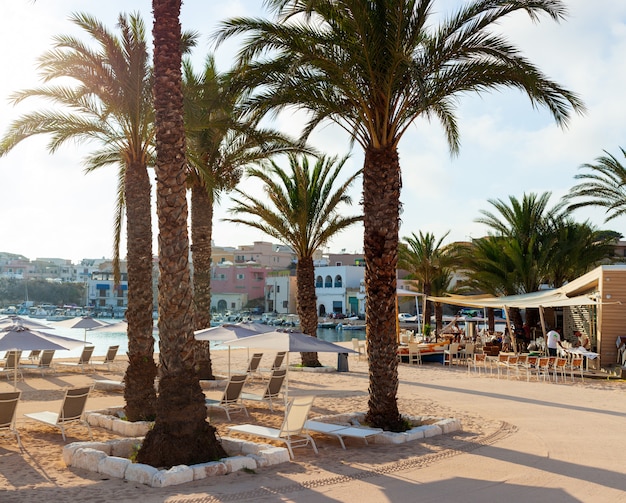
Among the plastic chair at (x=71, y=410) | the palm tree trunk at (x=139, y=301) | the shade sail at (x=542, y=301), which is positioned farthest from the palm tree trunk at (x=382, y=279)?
the shade sail at (x=542, y=301)

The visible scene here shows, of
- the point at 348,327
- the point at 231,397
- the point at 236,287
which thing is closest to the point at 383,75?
the point at 231,397

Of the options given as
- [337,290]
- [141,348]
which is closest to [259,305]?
[337,290]

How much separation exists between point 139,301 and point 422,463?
6.20 metres

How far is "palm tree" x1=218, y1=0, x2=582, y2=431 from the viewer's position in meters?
10.8

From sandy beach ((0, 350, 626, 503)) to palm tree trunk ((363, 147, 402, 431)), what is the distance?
1021 mm

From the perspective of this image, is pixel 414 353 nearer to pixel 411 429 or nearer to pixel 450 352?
pixel 450 352

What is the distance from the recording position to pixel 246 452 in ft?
29.5

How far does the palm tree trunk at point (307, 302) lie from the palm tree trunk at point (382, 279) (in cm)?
1074

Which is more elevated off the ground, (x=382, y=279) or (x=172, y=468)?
(x=382, y=279)

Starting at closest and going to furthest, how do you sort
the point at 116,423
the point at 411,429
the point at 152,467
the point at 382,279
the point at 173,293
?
the point at 152,467, the point at 173,293, the point at 411,429, the point at 382,279, the point at 116,423

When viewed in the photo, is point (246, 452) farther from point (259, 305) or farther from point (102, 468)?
point (259, 305)

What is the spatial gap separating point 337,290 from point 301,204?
67.1 m

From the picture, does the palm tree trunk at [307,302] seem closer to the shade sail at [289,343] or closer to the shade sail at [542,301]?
the shade sail at [542,301]

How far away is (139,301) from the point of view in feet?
40.3
